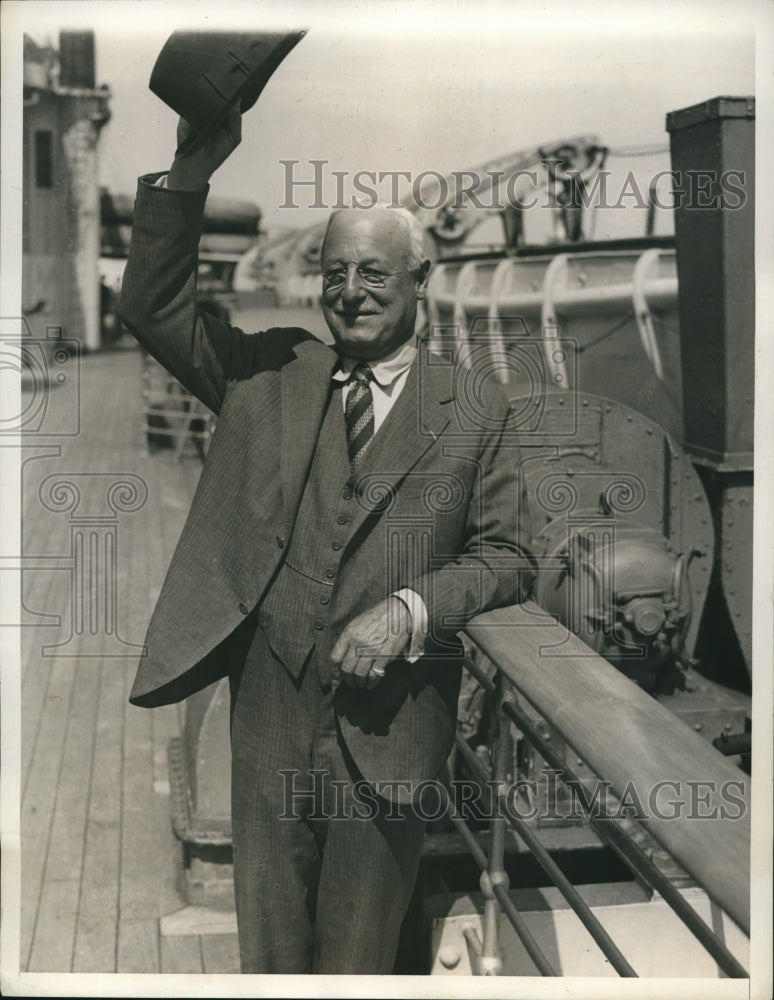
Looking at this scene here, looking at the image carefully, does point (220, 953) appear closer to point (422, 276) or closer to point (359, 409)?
point (359, 409)

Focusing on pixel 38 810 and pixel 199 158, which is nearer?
pixel 199 158

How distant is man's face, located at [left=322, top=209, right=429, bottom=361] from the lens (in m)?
1.89

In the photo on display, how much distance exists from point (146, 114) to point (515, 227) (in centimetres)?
206

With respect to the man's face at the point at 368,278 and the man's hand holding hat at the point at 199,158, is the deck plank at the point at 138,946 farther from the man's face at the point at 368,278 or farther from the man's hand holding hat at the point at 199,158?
the man's hand holding hat at the point at 199,158

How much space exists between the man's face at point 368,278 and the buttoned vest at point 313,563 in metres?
0.19

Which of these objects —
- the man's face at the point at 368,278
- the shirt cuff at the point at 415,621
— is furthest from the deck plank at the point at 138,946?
the man's face at the point at 368,278

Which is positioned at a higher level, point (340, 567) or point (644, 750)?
point (340, 567)

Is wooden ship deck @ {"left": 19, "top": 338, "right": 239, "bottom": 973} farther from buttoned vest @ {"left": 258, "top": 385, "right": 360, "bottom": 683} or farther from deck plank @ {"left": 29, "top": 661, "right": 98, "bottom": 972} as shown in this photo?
buttoned vest @ {"left": 258, "top": 385, "right": 360, "bottom": 683}

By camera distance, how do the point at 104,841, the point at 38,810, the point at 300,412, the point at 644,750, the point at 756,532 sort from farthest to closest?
the point at 104,841 < the point at 38,810 < the point at 756,532 < the point at 300,412 < the point at 644,750

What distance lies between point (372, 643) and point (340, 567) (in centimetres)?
15

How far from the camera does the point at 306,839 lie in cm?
204

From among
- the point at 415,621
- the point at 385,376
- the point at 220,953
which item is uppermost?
the point at 385,376

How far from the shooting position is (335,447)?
6.47ft

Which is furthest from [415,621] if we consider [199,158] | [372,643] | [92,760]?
[92,760]
